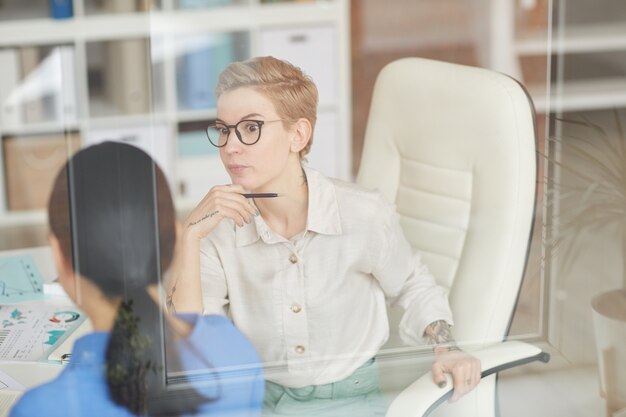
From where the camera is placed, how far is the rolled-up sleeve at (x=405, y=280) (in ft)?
6.01

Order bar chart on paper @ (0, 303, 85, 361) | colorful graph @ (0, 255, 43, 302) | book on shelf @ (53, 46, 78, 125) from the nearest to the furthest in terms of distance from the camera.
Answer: bar chart on paper @ (0, 303, 85, 361) < colorful graph @ (0, 255, 43, 302) < book on shelf @ (53, 46, 78, 125)

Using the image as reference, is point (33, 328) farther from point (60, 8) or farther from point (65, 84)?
point (60, 8)

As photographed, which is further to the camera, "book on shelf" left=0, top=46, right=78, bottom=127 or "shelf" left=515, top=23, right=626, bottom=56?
"book on shelf" left=0, top=46, right=78, bottom=127

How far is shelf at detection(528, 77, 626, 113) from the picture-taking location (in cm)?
192

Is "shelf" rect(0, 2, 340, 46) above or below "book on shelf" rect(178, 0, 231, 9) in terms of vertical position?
below

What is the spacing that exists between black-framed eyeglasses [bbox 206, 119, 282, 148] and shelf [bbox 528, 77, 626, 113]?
0.57m

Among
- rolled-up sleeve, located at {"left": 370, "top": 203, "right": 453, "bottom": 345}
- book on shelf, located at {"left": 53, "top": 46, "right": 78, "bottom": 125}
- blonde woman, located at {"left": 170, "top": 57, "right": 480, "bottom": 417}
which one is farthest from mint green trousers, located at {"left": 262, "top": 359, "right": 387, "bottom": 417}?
book on shelf, located at {"left": 53, "top": 46, "right": 78, "bottom": 125}

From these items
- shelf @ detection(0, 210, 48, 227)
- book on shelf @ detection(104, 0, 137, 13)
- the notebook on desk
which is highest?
book on shelf @ detection(104, 0, 137, 13)

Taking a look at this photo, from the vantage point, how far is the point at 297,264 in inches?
71.2

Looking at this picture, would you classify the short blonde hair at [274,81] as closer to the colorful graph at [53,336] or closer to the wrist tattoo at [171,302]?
the wrist tattoo at [171,302]

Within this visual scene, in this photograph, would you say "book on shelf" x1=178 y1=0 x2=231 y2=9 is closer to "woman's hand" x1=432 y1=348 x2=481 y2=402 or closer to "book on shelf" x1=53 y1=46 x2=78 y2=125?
"book on shelf" x1=53 y1=46 x2=78 y2=125

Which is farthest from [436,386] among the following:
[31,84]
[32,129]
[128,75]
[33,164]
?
[31,84]

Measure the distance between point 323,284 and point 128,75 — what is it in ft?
2.24

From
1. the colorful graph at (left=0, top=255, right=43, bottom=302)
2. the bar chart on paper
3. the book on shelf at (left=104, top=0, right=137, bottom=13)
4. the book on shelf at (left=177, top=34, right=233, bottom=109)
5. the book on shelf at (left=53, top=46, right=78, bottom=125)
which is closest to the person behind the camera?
the book on shelf at (left=177, top=34, right=233, bottom=109)
